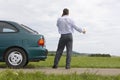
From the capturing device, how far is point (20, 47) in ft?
47.9

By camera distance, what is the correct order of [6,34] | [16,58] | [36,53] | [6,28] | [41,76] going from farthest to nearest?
1. [6,28]
2. [6,34]
3. [36,53]
4. [16,58]
5. [41,76]

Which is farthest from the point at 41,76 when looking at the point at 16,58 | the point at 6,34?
the point at 6,34

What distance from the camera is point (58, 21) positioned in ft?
48.4

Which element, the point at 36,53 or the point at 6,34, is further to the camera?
the point at 6,34

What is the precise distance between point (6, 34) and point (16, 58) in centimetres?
89

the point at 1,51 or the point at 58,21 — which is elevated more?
the point at 58,21

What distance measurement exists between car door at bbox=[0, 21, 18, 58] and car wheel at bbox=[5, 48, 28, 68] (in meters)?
0.29

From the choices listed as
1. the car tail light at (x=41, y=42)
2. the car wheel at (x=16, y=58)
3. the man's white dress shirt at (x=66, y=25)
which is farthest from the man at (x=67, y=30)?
the car wheel at (x=16, y=58)

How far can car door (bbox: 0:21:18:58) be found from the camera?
14688mm

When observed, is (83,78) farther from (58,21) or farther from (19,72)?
(58,21)

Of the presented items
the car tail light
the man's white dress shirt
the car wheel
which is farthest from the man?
the car wheel

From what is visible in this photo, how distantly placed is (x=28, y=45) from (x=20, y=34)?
1.52 ft

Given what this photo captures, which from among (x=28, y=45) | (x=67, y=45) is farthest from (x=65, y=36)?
(x=28, y=45)

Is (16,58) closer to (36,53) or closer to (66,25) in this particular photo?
(36,53)
